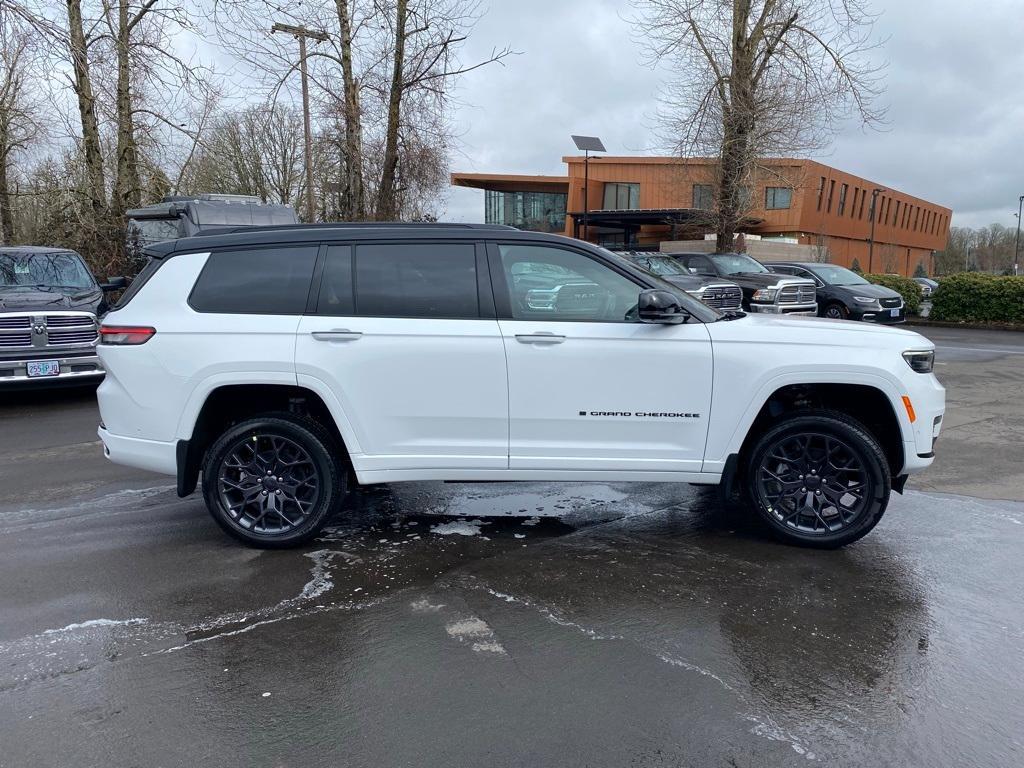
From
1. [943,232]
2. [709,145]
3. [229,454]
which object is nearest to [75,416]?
[229,454]

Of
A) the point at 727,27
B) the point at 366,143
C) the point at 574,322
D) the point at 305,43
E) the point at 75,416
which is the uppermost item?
the point at 727,27

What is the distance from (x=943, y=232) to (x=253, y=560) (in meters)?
107

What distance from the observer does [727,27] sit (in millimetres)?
23719

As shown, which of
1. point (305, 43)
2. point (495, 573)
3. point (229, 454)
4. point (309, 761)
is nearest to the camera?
point (309, 761)

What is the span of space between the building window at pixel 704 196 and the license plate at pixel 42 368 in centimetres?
2062

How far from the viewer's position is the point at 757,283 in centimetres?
1695

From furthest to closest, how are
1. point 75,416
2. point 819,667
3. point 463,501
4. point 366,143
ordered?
point 366,143 → point 75,416 → point 463,501 → point 819,667

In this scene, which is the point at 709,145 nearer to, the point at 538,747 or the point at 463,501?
the point at 463,501

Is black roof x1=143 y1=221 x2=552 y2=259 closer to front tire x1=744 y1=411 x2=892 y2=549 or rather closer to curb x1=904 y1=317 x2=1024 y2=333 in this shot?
front tire x1=744 y1=411 x2=892 y2=549

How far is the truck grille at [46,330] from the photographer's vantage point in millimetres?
8844

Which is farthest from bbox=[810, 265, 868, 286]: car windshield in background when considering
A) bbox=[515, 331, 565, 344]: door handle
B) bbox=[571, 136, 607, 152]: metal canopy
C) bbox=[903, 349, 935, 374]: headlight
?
bbox=[515, 331, 565, 344]: door handle

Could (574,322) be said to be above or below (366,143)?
below

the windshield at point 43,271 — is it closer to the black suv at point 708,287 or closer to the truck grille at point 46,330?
the truck grille at point 46,330

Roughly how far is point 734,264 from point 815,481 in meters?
14.6
